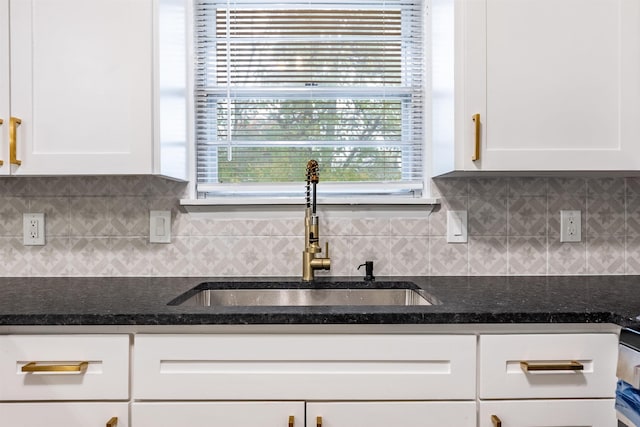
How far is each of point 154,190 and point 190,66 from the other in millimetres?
501

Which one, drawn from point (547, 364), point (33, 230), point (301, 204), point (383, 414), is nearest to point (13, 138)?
point (33, 230)

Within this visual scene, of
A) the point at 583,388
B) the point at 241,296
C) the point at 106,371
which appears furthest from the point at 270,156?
the point at 583,388

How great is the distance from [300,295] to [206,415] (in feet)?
2.01

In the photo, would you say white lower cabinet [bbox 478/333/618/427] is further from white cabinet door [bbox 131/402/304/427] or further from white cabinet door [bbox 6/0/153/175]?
white cabinet door [bbox 6/0/153/175]

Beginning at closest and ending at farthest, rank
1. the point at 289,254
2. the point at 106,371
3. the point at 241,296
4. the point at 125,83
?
1. the point at 106,371
2. the point at 125,83
3. the point at 241,296
4. the point at 289,254

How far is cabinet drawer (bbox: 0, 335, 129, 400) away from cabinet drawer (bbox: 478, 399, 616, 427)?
0.93 meters

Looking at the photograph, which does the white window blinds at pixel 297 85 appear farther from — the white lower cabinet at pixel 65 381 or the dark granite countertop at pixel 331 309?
the white lower cabinet at pixel 65 381

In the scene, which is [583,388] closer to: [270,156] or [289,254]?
[289,254]

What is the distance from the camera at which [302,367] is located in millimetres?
1194

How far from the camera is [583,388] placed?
121 centimetres

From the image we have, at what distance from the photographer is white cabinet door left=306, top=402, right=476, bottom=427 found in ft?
3.90

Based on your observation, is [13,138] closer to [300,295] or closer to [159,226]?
[159,226]

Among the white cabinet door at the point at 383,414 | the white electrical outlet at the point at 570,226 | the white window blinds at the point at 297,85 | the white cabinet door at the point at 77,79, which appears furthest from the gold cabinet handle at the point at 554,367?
the white cabinet door at the point at 77,79

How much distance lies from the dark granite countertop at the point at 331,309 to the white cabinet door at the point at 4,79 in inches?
17.9
